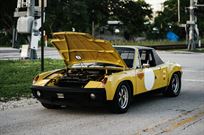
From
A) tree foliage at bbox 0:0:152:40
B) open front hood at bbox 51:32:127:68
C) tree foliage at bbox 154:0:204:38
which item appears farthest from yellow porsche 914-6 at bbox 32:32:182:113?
tree foliage at bbox 154:0:204:38

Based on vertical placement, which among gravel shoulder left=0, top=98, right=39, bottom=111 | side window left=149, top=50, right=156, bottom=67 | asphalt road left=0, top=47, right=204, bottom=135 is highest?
side window left=149, top=50, right=156, bottom=67

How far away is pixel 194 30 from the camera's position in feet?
139

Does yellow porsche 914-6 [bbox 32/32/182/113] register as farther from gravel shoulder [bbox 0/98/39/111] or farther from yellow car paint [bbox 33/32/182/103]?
gravel shoulder [bbox 0/98/39/111]

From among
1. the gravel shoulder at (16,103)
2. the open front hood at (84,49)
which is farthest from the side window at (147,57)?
the gravel shoulder at (16,103)

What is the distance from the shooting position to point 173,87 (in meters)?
11.3

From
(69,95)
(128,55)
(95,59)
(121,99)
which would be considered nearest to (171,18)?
(128,55)

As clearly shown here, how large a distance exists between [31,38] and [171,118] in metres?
11.9

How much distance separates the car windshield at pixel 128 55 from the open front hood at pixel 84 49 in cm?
55

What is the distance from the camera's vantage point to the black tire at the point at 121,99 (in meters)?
8.77

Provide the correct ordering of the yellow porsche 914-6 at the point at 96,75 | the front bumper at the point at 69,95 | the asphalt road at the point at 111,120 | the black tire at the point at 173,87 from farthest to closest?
the black tire at the point at 173,87
the yellow porsche 914-6 at the point at 96,75
the front bumper at the point at 69,95
the asphalt road at the point at 111,120

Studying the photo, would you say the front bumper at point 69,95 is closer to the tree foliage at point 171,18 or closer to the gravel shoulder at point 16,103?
the gravel shoulder at point 16,103

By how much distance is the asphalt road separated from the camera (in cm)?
741

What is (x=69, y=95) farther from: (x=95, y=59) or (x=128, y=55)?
(x=128, y=55)

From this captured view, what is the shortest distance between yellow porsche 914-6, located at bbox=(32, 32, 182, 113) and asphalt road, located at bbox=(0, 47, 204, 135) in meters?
0.31
